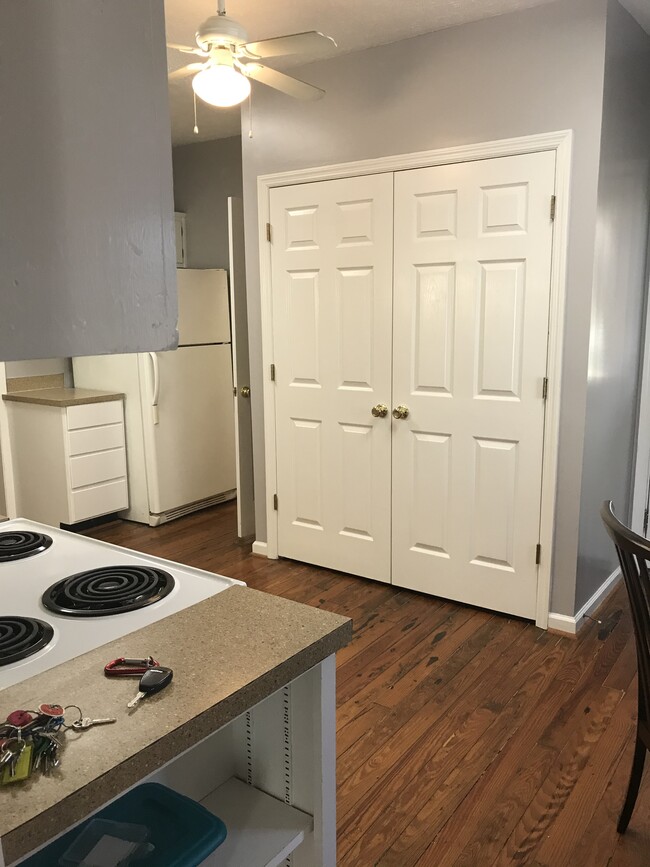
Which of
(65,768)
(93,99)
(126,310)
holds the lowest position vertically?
(65,768)

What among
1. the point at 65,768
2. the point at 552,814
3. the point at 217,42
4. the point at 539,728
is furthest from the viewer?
the point at 539,728

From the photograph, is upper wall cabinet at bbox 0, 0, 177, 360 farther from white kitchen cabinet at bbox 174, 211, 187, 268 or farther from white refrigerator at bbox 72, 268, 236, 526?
white kitchen cabinet at bbox 174, 211, 187, 268

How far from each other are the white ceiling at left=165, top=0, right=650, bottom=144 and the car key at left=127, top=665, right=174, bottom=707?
2602 mm

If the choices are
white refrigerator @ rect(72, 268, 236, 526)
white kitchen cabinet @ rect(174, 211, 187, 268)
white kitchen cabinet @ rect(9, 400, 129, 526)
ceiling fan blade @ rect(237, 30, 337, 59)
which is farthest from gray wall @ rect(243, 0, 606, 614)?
white kitchen cabinet @ rect(9, 400, 129, 526)

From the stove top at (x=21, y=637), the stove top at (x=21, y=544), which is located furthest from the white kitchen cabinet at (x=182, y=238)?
the stove top at (x=21, y=637)

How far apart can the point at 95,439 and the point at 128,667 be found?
3552 mm

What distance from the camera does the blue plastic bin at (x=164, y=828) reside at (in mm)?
1036

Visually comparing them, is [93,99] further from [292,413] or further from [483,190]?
[292,413]

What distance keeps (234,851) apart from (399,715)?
140 cm

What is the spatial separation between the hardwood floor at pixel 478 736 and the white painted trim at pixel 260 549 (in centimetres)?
45

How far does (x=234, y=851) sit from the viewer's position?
1153 millimetres

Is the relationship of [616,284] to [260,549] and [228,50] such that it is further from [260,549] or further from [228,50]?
[260,549]

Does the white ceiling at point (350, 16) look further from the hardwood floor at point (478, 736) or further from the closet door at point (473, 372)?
the hardwood floor at point (478, 736)

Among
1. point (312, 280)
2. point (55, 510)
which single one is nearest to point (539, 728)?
point (312, 280)
